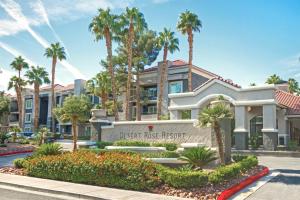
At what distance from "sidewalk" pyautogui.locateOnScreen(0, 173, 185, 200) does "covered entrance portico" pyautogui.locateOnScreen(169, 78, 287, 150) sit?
63.5 ft

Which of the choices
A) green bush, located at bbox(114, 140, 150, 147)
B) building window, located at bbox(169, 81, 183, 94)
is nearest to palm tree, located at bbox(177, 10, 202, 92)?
building window, located at bbox(169, 81, 183, 94)

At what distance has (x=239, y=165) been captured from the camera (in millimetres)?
15914

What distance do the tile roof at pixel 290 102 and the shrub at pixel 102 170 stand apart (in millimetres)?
22149

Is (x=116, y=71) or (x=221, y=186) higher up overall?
(x=116, y=71)

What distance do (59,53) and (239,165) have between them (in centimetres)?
4983

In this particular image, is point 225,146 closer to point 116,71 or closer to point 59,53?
point 116,71

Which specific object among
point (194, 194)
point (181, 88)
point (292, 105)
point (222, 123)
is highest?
point (181, 88)

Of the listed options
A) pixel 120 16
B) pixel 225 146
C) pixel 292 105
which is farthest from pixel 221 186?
pixel 120 16

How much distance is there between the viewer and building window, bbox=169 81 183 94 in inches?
1917

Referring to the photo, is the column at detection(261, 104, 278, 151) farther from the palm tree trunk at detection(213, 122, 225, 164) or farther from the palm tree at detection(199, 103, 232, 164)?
the palm tree trunk at detection(213, 122, 225, 164)

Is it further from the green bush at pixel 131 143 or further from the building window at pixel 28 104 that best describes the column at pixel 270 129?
the building window at pixel 28 104

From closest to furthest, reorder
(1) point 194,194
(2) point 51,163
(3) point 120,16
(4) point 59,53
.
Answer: (1) point 194,194, (2) point 51,163, (3) point 120,16, (4) point 59,53

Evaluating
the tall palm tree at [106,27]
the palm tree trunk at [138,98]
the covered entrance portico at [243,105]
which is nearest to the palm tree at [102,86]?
the palm tree trunk at [138,98]

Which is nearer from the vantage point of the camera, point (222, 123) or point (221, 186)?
point (221, 186)
